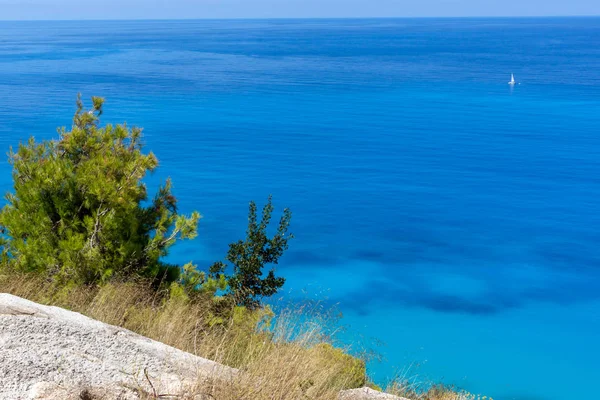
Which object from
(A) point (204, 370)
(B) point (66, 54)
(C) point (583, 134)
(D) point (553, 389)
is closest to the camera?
(A) point (204, 370)

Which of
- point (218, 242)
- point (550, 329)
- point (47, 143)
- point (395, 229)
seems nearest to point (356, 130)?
point (395, 229)

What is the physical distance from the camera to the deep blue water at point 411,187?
1664 cm

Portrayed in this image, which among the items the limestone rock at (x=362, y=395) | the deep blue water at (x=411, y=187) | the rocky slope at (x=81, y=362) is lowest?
the deep blue water at (x=411, y=187)

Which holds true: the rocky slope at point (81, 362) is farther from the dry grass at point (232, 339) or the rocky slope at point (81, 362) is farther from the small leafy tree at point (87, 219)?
the small leafy tree at point (87, 219)

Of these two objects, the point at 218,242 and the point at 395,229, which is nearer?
the point at 218,242

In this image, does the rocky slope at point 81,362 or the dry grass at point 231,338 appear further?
the dry grass at point 231,338

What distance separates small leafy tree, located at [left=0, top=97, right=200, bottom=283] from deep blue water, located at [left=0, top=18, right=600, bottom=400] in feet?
27.2

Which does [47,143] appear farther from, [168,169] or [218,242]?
[168,169]

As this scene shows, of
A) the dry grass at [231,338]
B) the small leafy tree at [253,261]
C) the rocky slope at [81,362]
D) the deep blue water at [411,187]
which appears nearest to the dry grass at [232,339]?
the dry grass at [231,338]

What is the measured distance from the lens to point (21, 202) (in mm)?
8320

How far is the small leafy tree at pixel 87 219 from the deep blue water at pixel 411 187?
8.28 metres

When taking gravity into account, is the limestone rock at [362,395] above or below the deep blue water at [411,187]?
above

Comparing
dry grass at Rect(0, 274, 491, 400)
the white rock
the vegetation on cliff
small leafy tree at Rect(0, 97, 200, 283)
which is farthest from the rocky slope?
small leafy tree at Rect(0, 97, 200, 283)

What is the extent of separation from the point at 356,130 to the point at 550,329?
22.2m
